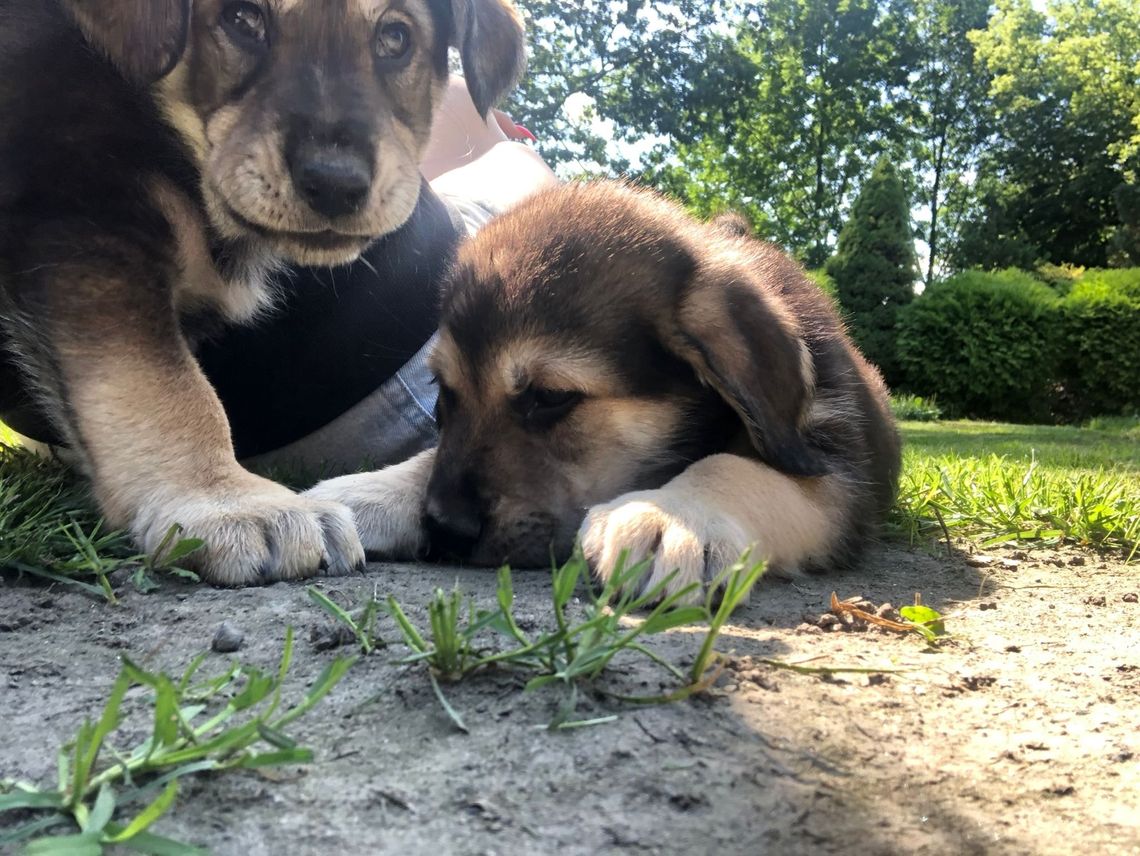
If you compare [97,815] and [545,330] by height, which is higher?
[545,330]

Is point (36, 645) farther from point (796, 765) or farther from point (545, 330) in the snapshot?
point (545, 330)

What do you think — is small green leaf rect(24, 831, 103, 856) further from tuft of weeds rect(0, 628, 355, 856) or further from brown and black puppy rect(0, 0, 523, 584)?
brown and black puppy rect(0, 0, 523, 584)

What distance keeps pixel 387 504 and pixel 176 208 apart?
39.6 inches

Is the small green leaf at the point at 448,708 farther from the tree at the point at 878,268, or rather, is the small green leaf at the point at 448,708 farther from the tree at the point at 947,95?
the tree at the point at 947,95

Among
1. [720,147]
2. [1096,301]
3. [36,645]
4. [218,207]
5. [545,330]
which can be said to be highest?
[720,147]

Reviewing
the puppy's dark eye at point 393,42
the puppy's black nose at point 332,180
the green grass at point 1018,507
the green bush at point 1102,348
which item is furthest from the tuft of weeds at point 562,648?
the green bush at point 1102,348

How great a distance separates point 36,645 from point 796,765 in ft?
4.24

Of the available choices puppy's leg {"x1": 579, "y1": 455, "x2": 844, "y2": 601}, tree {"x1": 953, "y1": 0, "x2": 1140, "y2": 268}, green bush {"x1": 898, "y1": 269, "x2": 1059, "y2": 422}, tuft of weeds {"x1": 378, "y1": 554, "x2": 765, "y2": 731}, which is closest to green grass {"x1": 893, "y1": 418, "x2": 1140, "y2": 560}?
puppy's leg {"x1": 579, "y1": 455, "x2": 844, "y2": 601}

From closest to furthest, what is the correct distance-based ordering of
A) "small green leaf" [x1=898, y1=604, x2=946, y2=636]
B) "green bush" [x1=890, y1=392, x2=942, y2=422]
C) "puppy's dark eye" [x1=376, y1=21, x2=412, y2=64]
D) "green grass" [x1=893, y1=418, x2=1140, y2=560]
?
1. "small green leaf" [x1=898, y1=604, x2=946, y2=636]
2. "puppy's dark eye" [x1=376, y1=21, x2=412, y2=64]
3. "green grass" [x1=893, y1=418, x2=1140, y2=560]
4. "green bush" [x1=890, y1=392, x2=942, y2=422]

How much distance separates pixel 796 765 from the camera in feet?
4.26

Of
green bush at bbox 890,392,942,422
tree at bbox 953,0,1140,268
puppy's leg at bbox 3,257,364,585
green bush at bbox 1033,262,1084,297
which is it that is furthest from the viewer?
tree at bbox 953,0,1140,268

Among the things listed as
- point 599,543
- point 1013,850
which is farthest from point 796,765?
point 599,543

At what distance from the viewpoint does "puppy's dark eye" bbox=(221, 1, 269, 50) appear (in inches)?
114

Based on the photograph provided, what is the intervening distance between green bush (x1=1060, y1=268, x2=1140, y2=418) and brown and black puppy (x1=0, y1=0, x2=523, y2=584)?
1970 cm
